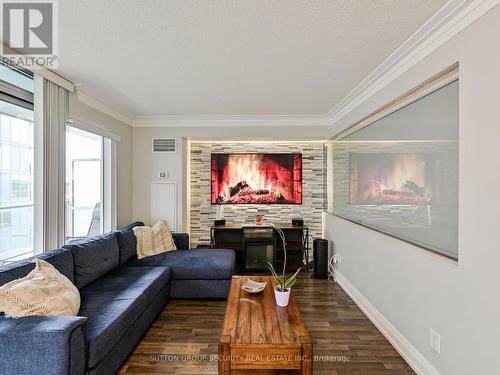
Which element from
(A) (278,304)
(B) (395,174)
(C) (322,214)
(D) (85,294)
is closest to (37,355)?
(D) (85,294)

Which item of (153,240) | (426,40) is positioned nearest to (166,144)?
(153,240)

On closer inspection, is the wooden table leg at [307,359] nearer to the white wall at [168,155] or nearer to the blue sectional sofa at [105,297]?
the blue sectional sofa at [105,297]

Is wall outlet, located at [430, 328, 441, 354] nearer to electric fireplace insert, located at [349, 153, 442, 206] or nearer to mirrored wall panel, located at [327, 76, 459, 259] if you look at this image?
mirrored wall panel, located at [327, 76, 459, 259]

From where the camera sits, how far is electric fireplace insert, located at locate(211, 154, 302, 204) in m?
4.82

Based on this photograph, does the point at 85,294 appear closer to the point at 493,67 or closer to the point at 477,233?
the point at 477,233

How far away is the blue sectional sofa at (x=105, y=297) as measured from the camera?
1.47m

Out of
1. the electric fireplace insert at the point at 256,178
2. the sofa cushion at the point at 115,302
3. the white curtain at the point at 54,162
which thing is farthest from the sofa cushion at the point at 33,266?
the electric fireplace insert at the point at 256,178

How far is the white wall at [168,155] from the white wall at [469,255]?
2290 mm

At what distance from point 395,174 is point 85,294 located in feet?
9.81

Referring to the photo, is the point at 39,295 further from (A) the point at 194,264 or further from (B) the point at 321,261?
(B) the point at 321,261

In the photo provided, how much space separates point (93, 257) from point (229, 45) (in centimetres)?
237

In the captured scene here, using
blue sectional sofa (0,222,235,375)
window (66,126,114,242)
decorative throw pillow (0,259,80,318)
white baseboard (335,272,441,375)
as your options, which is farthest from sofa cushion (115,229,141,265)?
white baseboard (335,272,441,375)

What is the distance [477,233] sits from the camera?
1547mm

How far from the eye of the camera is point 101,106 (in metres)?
3.53
